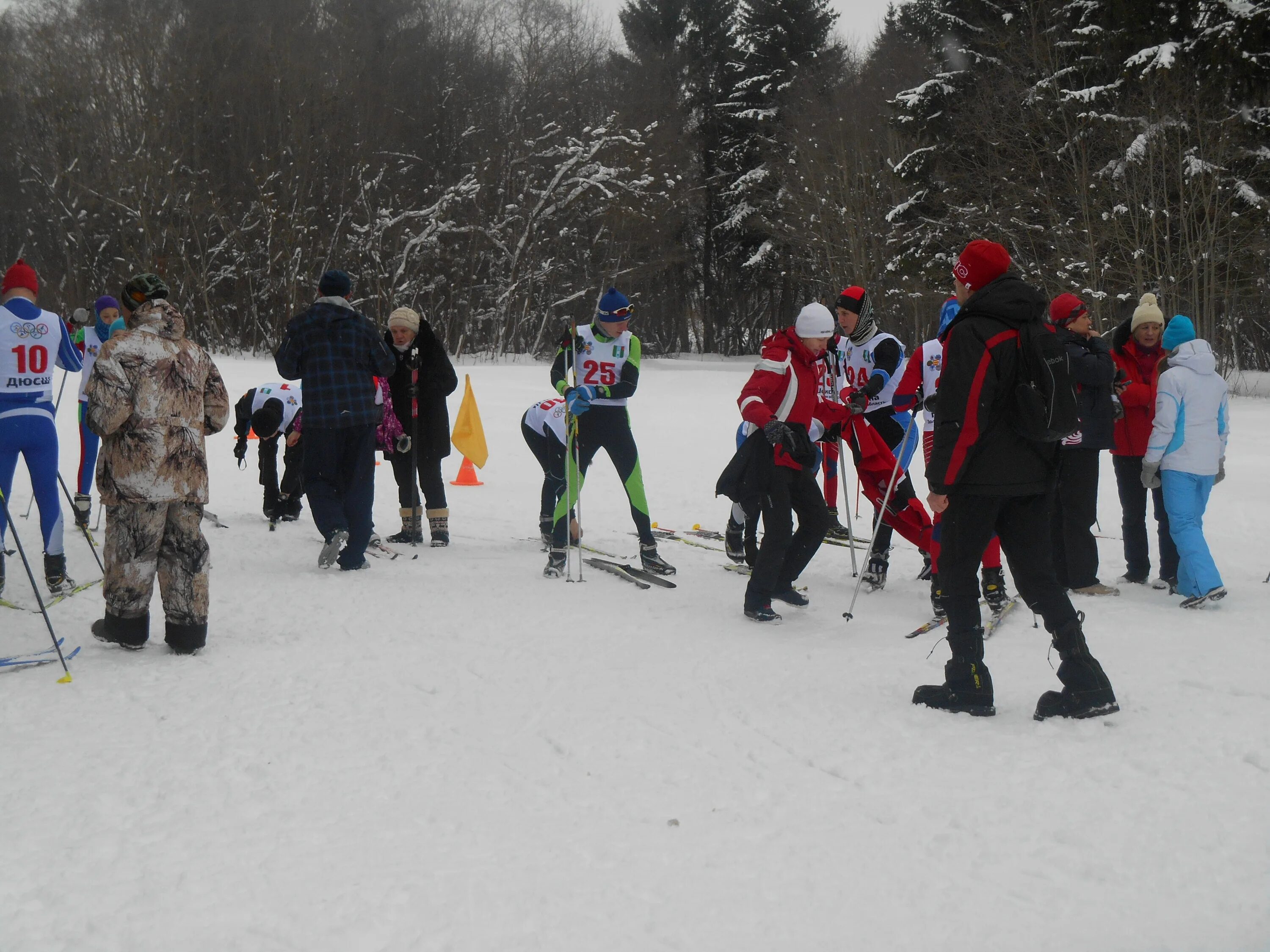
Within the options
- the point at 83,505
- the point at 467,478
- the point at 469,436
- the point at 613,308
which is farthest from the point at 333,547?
the point at 467,478

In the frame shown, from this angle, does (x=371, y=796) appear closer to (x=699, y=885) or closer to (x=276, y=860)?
(x=276, y=860)

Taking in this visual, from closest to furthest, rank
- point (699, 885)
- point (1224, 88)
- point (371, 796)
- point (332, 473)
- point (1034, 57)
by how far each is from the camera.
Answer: point (699, 885) → point (371, 796) → point (332, 473) → point (1224, 88) → point (1034, 57)

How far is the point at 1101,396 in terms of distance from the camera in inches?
264

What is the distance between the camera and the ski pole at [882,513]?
20.1 ft

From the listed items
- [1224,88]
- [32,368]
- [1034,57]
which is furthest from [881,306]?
[32,368]

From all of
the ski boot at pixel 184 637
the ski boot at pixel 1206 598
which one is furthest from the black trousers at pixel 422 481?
the ski boot at pixel 1206 598

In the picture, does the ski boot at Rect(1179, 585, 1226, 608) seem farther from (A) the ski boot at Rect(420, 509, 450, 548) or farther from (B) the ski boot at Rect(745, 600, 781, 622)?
(A) the ski boot at Rect(420, 509, 450, 548)

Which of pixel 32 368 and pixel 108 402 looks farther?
pixel 32 368

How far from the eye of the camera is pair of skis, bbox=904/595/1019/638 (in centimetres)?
571

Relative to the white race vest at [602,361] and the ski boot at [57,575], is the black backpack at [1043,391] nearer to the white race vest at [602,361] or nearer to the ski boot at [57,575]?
the white race vest at [602,361]

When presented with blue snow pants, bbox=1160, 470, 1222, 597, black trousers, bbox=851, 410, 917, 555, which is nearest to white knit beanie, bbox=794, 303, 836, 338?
black trousers, bbox=851, 410, 917, 555

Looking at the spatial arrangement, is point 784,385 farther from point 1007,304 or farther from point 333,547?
point 333,547

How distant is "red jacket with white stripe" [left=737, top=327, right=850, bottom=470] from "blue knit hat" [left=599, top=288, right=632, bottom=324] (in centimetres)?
144

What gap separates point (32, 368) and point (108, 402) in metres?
1.98
